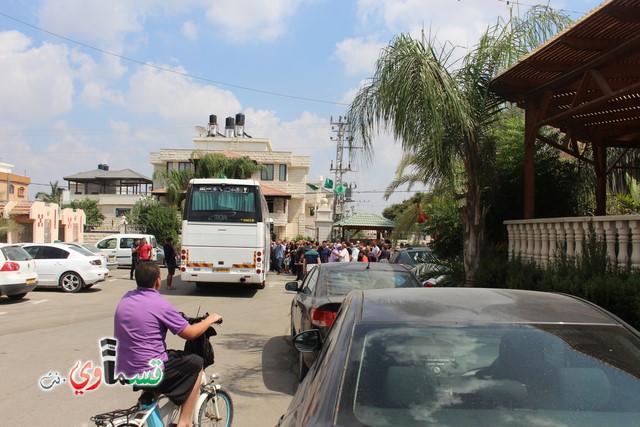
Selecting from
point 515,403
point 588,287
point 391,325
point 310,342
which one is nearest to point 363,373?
point 391,325

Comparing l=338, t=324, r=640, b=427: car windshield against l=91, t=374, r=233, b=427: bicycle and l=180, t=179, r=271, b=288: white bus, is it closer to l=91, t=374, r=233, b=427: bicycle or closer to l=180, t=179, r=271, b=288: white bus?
l=91, t=374, r=233, b=427: bicycle

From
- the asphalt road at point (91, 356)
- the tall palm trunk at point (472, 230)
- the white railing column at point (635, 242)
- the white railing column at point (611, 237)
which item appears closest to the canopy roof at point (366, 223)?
the asphalt road at point (91, 356)

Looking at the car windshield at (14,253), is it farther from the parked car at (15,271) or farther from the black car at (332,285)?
the black car at (332,285)

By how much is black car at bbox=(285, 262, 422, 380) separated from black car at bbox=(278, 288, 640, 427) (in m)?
3.56

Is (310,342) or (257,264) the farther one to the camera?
(257,264)

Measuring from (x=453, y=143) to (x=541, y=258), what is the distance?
84.5 inches

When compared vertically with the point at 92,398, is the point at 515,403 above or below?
above

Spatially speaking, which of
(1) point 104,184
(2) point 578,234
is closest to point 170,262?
(2) point 578,234

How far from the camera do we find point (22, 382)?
6.54 meters

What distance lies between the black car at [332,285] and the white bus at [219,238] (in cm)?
822

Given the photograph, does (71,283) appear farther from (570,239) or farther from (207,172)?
(207,172)

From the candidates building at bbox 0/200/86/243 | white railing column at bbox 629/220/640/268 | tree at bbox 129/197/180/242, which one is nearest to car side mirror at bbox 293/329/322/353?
white railing column at bbox 629/220/640/268

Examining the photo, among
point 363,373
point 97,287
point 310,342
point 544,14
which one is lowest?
point 97,287

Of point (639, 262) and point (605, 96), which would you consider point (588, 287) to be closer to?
point (639, 262)
